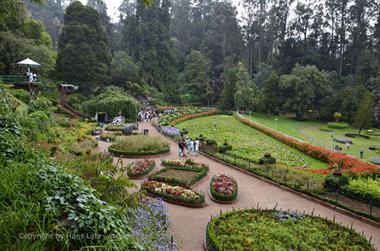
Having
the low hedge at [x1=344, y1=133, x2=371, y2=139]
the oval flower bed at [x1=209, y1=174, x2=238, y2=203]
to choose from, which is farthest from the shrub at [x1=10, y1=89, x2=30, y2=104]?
the low hedge at [x1=344, y1=133, x2=371, y2=139]

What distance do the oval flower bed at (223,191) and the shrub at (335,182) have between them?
452 centimetres

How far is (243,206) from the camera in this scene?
1280 centimetres

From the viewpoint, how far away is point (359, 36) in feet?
188

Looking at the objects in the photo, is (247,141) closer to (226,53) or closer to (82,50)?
(82,50)

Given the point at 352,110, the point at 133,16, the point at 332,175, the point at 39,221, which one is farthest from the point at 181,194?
the point at 133,16

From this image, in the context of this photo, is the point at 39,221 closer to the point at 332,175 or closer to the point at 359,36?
the point at 332,175

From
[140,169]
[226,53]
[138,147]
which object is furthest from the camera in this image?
[226,53]

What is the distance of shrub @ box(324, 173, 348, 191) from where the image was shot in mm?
14172

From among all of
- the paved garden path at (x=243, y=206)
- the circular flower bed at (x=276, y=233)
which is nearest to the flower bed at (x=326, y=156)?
the paved garden path at (x=243, y=206)

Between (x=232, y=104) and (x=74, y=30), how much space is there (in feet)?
92.2

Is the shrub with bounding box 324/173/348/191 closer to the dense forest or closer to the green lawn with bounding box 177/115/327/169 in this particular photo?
the green lawn with bounding box 177/115/327/169

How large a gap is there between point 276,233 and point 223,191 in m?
4.00

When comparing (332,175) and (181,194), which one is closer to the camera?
(181,194)

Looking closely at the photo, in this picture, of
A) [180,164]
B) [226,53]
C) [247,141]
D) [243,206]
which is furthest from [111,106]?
[226,53]
